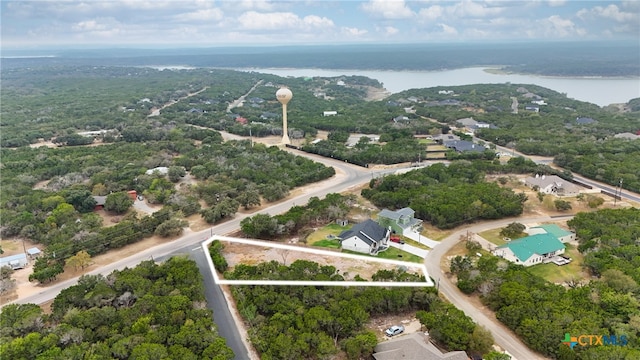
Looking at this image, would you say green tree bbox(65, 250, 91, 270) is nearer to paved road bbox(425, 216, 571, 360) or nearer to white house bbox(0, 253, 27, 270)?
white house bbox(0, 253, 27, 270)

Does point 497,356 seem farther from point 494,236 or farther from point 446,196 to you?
point 446,196

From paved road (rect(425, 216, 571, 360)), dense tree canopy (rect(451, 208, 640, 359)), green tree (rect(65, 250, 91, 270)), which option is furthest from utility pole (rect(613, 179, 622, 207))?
green tree (rect(65, 250, 91, 270))

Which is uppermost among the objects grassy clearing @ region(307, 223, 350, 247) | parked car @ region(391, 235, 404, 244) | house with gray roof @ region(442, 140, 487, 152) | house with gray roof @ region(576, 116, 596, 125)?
house with gray roof @ region(576, 116, 596, 125)

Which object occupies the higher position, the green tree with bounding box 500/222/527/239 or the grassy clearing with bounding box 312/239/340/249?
the green tree with bounding box 500/222/527/239

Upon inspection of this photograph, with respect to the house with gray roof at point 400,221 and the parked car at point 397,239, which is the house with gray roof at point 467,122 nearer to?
the house with gray roof at point 400,221

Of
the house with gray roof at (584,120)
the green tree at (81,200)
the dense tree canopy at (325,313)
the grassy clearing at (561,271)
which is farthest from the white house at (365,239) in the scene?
the house with gray roof at (584,120)
